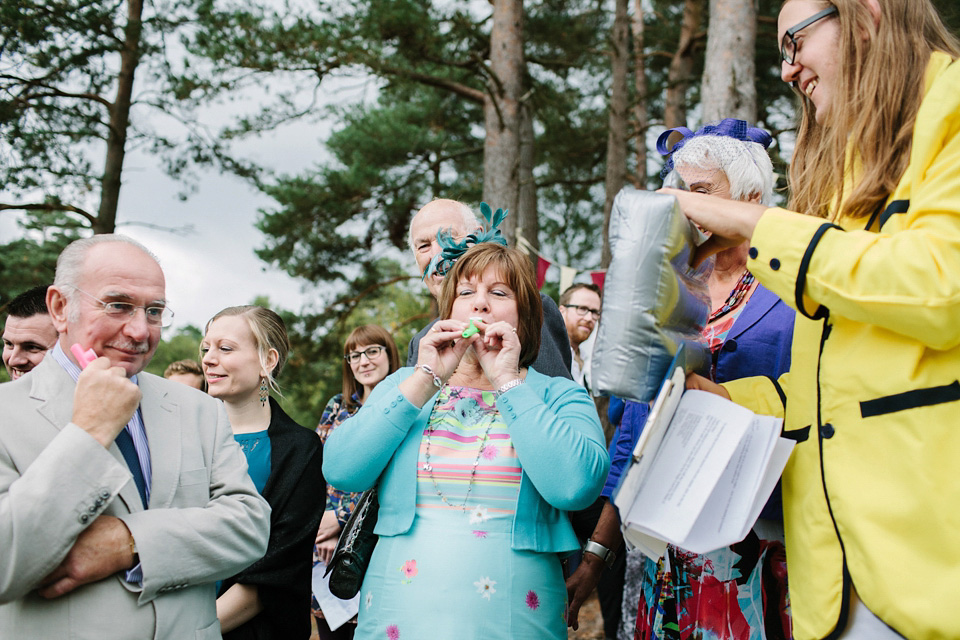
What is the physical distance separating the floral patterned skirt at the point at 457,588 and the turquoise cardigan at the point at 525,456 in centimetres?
5

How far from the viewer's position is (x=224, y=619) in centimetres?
260

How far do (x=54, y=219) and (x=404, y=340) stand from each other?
946 cm

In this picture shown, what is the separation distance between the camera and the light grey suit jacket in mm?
1620

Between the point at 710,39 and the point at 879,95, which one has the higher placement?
the point at 710,39

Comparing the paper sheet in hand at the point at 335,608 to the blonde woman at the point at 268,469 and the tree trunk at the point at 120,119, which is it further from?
the tree trunk at the point at 120,119

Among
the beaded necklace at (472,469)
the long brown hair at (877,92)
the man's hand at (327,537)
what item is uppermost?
the long brown hair at (877,92)

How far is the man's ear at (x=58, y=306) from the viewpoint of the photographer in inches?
77.8

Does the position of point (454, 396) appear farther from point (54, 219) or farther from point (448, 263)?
point (54, 219)

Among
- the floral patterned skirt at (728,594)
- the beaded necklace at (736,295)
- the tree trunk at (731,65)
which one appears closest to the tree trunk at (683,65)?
the tree trunk at (731,65)

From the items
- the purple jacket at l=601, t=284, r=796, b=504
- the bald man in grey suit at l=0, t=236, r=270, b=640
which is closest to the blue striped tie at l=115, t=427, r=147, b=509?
the bald man in grey suit at l=0, t=236, r=270, b=640

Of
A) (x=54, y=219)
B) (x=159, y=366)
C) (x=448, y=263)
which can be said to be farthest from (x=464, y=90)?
(x=159, y=366)

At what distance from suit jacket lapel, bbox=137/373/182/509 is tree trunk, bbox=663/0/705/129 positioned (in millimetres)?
11336

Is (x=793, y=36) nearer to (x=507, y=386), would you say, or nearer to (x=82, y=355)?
(x=507, y=386)

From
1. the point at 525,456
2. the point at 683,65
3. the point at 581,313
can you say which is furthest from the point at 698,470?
the point at 683,65
